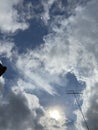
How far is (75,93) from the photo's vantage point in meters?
100

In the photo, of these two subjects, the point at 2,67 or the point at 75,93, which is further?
the point at 75,93

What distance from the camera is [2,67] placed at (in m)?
78.4

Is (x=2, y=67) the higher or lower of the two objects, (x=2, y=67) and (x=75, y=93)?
the lower

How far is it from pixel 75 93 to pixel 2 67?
2832cm
